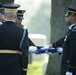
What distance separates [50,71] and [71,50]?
13.5 feet

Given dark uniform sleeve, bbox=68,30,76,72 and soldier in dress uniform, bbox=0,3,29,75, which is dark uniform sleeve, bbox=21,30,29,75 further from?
dark uniform sleeve, bbox=68,30,76,72

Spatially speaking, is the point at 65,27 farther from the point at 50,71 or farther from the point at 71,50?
the point at 71,50

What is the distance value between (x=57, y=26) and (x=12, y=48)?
441cm

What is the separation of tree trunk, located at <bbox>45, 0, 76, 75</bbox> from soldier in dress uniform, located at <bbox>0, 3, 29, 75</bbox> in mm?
4181

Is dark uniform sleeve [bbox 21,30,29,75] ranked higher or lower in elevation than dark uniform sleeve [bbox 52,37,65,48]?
higher

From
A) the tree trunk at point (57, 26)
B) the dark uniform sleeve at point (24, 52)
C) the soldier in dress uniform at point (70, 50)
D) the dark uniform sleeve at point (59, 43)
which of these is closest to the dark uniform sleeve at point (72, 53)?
the soldier in dress uniform at point (70, 50)

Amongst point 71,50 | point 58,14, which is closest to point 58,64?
point 58,14

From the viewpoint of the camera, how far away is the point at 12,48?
9.77 metres

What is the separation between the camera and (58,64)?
14016mm

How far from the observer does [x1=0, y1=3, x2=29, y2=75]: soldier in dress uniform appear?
976 centimetres

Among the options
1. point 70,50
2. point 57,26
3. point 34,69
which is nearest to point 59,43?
point 70,50

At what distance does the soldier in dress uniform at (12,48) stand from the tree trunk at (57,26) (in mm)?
4181

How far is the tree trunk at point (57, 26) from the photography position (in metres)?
14.0

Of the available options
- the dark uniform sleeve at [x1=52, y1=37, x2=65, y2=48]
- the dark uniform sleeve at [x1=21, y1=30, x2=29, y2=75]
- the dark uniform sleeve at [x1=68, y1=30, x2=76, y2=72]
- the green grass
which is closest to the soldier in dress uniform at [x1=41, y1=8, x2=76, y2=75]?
the dark uniform sleeve at [x1=68, y1=30, x2=76, y2=72]
